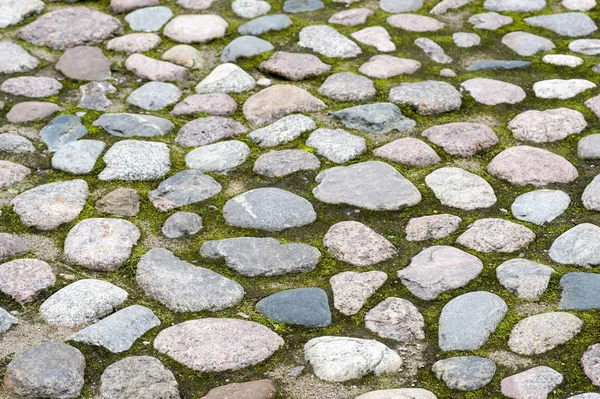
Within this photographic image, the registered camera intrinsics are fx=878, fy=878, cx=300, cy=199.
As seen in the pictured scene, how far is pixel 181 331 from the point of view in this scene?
2.61 metres

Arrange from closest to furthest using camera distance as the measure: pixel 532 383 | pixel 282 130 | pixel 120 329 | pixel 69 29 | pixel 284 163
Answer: pixel 532 383 < pixel 120 329 < pixel 284 163 < pixel 282 130 < pixel 69 29

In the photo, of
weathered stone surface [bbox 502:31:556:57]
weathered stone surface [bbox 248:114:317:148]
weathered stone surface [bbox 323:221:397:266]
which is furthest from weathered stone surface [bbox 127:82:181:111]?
weathered stone surface [bbox 502:31:556:57]

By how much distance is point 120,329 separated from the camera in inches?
104

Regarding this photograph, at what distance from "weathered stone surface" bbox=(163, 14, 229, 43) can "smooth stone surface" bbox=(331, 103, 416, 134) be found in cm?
106

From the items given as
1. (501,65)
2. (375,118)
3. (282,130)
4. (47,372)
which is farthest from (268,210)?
(501,65)

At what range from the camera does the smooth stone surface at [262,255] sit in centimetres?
293

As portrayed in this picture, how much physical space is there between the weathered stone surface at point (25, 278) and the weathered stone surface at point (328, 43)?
6.78ft

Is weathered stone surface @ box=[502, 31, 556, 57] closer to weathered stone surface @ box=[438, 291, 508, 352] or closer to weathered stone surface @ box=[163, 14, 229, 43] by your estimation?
weathered stone surface @ box=[163, 14, 229, 43]

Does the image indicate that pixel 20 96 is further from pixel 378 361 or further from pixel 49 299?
pixel 378 361

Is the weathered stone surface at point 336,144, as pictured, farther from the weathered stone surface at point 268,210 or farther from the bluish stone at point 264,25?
the bluish stone at point 264,25

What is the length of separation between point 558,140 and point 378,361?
1.64m

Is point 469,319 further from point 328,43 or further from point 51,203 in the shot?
point 328,43

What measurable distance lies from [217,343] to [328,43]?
233 cm

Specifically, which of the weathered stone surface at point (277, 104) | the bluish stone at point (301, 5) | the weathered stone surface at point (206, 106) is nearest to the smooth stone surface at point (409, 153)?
the weathered stone surface at point (277, 104)
